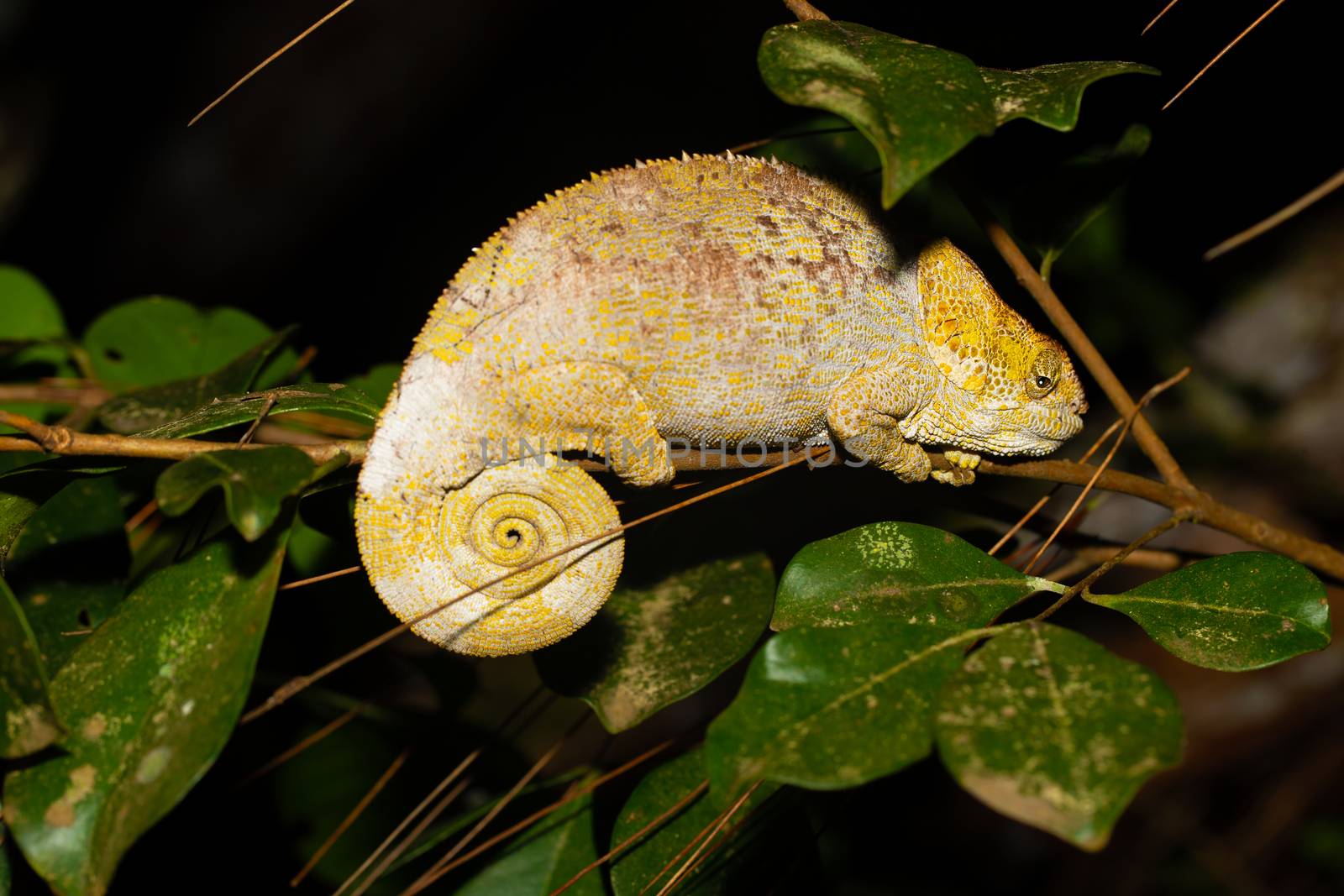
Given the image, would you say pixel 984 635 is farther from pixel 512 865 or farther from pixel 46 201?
pixel 46 201

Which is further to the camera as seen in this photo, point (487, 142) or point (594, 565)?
point (487, 142)

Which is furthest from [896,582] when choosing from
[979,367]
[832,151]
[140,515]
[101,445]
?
[140,515]

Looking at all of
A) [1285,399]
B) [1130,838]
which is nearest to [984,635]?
[1285,399]

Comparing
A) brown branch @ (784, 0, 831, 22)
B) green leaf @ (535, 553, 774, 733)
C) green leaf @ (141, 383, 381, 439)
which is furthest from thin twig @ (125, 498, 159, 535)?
brown branch @ (784, 0, 831, 22)

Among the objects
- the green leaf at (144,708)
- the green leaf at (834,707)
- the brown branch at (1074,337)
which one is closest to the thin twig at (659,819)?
the green leaf at (834,707)

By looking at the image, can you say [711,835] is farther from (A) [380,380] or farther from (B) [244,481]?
(A) [380,380]

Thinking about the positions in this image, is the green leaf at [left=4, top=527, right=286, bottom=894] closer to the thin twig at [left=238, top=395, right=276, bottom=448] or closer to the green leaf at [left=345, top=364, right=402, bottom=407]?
the thin twig at [left=238, top=395, right=276, bottom=448]

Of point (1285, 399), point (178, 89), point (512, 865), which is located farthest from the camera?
point (1285, 399)
